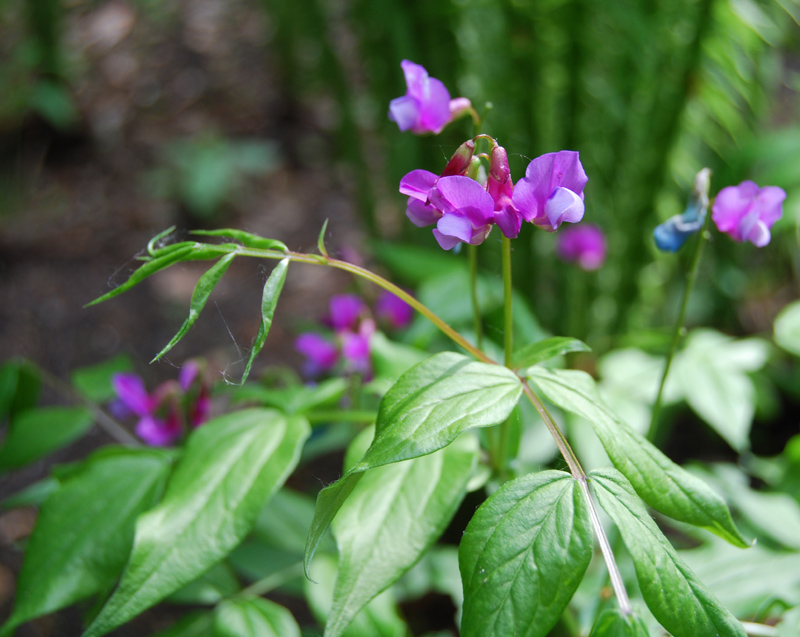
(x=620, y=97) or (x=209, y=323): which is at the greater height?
(x=620, y=97)

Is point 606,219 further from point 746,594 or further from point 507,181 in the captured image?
point 507,181

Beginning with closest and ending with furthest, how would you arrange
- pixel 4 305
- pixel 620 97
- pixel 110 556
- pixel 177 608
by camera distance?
pixel 110 556 → pixel 177 608 → pixel 620 97 → pixel 4 305

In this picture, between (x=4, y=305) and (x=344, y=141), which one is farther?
(x=4, y=305)

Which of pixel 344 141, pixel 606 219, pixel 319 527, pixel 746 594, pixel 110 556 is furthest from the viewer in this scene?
pixel 344 141

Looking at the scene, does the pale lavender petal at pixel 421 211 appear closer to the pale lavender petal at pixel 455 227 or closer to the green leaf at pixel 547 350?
the pale lavender petal at pixel 455 227

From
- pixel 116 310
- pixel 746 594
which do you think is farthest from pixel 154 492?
pixel 116 310

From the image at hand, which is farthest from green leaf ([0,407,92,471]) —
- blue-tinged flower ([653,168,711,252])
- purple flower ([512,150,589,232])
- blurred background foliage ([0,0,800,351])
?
blurred background foliage ([0,0,800,351])

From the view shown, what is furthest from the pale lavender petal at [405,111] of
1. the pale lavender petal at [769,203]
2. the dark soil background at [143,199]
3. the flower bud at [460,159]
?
the dark soil background at [143,199]

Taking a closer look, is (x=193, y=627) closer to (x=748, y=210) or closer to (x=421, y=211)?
(x=421, y=211)
